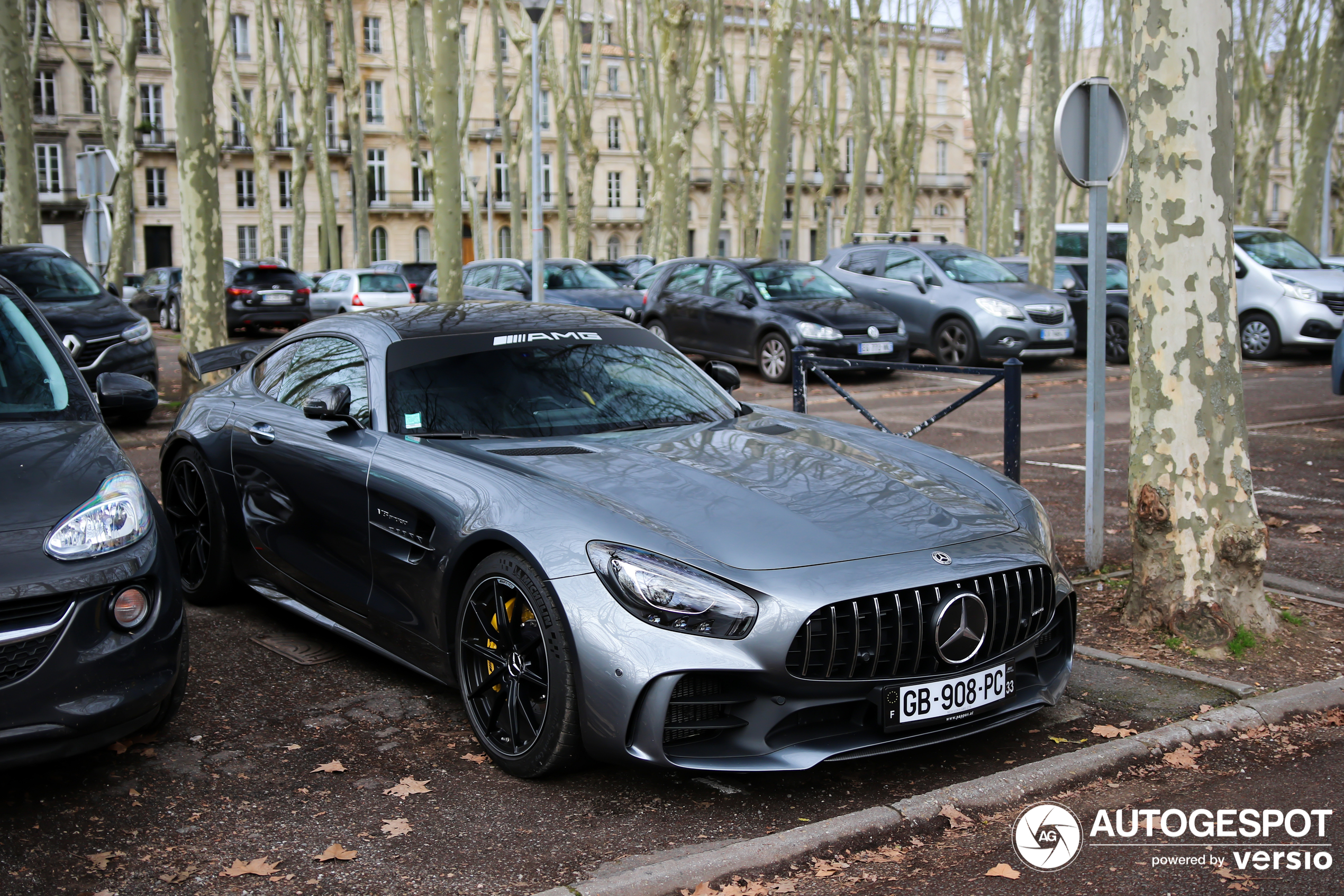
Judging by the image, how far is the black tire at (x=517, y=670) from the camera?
3779 millimetres

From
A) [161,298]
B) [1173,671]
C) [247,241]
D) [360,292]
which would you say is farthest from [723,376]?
[247,241]

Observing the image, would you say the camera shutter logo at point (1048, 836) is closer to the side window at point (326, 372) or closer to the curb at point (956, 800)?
the curb at point (956, 800)

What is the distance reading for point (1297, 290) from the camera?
1848 cm

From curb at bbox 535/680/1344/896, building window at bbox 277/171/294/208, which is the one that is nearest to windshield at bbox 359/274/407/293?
curb at bbox 535/680/1344/896

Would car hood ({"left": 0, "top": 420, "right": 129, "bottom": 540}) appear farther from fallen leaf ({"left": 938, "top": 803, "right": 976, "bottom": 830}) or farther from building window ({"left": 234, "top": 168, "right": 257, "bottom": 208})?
building window ({"left": 234, "top": 168, "right": 257, "bottom": 208})

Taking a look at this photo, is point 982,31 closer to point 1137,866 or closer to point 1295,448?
point 1295,448

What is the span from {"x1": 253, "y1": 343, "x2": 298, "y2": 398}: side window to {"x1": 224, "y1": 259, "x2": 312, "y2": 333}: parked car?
67.2ft

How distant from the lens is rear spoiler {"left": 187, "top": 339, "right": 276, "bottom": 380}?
6949 millimetres

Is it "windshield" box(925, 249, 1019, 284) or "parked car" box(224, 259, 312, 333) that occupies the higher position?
"windshield" box(925, 249, 1019, 284)

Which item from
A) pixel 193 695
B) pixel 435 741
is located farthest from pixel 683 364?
pixel 193 695

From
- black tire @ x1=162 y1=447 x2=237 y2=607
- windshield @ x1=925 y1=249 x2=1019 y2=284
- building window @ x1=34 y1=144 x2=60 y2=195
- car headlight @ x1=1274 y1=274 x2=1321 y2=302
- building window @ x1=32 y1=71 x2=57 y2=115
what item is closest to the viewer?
black tire @ x1=162 y1=447 x2=237 y2=607

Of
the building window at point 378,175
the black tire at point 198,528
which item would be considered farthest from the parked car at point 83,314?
the building window at point 378,175

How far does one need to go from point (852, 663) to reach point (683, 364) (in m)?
2.27

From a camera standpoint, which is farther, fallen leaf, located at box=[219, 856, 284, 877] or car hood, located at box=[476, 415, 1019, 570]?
car hood, located at box=[476, 415, 1019, 570]
